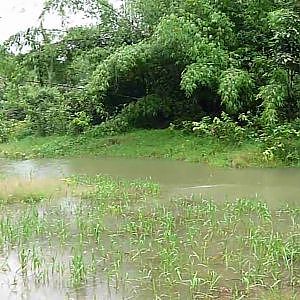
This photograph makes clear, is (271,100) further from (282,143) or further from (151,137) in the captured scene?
(151,137)

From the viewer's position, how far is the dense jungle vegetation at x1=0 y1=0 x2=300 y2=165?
12.2m

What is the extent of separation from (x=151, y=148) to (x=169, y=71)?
2.12 meters

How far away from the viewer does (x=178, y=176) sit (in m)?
10.4

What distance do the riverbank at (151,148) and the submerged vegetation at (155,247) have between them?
11.9 feet

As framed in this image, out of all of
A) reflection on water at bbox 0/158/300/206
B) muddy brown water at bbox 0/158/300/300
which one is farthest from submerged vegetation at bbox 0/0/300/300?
reflection on water at bbox 0/158/300/206

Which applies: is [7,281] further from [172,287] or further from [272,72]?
[272,72]

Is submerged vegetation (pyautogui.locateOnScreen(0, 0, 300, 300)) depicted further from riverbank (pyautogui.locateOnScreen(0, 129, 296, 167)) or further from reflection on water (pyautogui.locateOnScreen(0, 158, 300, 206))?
reflection on water (pyautogui.locateOnScreen(0, 158, 300, 206))

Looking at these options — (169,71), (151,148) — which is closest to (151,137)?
(151,148)

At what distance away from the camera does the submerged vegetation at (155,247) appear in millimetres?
4535

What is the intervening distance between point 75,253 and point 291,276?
75.4 inches

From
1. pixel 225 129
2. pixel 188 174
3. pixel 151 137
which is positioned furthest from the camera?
pixel 151 137

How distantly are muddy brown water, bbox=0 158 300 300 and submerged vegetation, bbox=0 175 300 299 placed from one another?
226 mm

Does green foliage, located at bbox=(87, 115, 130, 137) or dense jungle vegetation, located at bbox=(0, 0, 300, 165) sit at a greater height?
dense jungle vegetation, located at bbox=(0, 0, 300, 165)

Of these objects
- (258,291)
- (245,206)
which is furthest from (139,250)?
(245,206)
